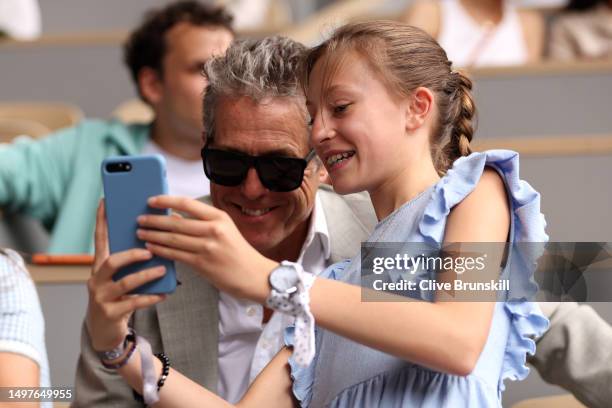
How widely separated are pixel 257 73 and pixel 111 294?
0.64 meters

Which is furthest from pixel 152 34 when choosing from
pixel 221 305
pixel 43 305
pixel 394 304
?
pixel 394 304

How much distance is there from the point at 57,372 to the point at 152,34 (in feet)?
5.41

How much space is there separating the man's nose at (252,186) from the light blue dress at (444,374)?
0.34 meters

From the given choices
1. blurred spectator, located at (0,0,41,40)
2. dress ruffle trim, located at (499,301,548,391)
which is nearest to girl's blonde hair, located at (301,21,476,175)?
dress ruffle trim, located at (499,301,548,391)

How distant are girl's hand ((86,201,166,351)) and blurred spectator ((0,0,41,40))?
3.66 m

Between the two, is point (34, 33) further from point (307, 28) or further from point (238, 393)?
point (238, 393)

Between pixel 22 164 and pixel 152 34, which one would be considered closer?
pixel 22 164

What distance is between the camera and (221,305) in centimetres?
214

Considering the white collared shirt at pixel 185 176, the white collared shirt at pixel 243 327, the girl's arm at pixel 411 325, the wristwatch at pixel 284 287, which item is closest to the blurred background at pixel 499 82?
the white collared shirt at pixel 185 176

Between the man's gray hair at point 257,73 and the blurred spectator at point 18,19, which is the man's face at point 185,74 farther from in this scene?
the blurred spectator at point 18,19

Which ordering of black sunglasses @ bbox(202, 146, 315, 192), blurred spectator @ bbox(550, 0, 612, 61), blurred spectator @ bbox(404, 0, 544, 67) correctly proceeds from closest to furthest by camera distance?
black sunglasses @ bbox(202, 146, 315, 192)
blurred spectator @ bbox(404, 0, 544, 67)
blurred spectator @ bbox(550, 0, 612, 61)

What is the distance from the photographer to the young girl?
141 centimetres

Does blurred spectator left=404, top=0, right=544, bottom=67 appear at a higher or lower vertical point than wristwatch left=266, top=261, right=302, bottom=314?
lower

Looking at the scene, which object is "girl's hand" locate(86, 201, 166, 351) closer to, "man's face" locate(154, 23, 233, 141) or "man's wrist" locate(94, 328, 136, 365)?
"man's wrist" locate(94, 328, 136, 365)
